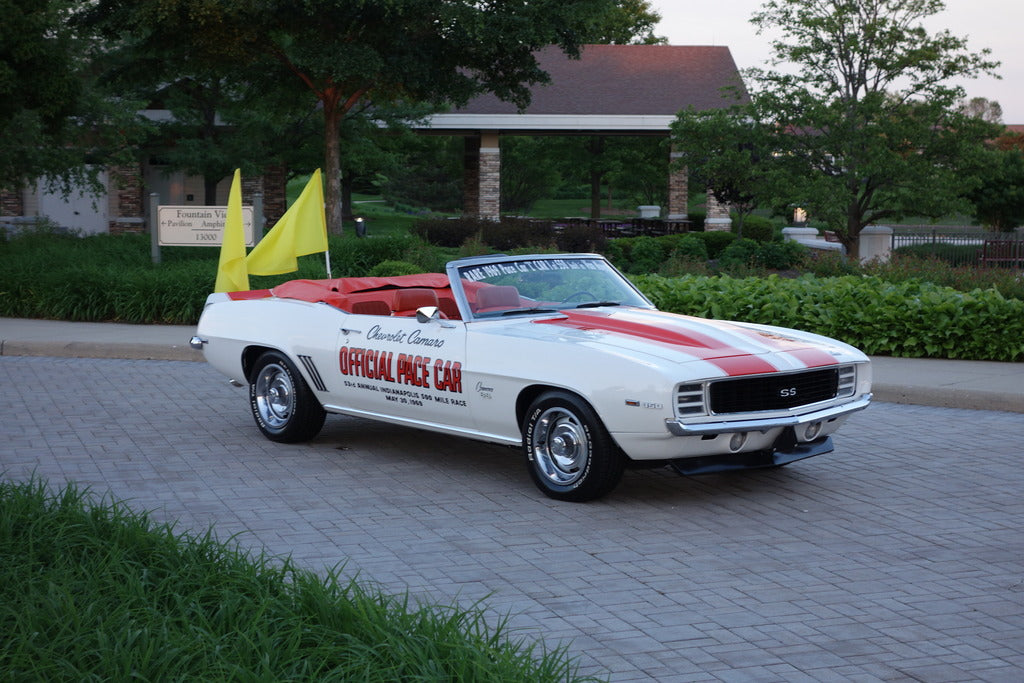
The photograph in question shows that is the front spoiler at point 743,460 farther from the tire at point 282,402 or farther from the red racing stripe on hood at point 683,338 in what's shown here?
the tire at point 282,402

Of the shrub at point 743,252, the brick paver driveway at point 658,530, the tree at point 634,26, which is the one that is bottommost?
the brick paver driveway at point 658,530

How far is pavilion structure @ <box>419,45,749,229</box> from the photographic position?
132 ft

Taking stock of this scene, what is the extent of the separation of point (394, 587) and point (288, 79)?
26.1 meters

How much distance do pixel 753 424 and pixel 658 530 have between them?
841 millimetres

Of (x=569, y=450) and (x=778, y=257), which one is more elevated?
(x=778, y=257)

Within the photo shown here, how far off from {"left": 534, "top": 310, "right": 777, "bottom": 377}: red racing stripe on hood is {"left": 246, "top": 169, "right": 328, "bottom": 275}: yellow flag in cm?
318

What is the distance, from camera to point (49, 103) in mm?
18609

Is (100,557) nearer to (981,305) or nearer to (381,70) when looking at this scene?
(981,305)

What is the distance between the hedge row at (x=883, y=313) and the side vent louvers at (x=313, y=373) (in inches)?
248

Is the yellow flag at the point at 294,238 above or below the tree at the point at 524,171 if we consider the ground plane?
below

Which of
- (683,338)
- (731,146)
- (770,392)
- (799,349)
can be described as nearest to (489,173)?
(731,146)

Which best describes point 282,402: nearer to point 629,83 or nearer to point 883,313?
point 883,313

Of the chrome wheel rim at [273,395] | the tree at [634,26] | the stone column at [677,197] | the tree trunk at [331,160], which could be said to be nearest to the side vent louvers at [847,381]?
the chrome wheel rim at [273,395]

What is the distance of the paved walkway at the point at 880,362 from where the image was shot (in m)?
10.9
